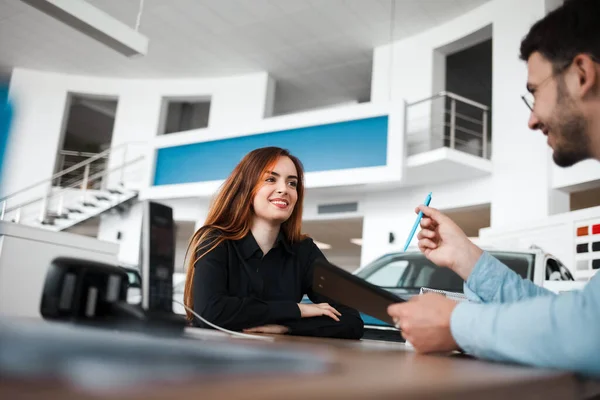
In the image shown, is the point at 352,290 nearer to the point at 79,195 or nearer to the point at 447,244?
the point at 447,244

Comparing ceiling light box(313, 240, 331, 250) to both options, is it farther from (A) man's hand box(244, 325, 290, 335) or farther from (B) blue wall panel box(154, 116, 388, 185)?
(A) man's hand box(244, 325, 290, 335)

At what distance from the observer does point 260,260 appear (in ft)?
4.90

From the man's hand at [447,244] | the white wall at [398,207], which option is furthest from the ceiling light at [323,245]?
the man's hand at [447,244]

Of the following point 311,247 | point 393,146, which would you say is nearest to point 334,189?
point 393,146

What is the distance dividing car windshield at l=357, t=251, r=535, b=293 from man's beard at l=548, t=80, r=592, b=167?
1.95 m

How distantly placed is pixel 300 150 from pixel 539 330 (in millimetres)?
6483

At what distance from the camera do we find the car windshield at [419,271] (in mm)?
2859

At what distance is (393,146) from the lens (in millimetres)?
6043

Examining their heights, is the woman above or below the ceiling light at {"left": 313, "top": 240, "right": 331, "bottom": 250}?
below

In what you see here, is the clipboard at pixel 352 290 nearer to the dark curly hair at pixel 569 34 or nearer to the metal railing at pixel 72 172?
the dark curly hair at pixel 569 34

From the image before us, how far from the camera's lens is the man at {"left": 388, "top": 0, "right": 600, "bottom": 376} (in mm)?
529

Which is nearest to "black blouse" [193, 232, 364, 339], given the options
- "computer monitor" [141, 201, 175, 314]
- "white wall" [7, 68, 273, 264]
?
"computer monitor" [141, 201, 175, 314]

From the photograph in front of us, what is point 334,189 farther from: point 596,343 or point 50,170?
point 596,343

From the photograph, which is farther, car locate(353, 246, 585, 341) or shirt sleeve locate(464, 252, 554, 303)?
car locate(353, 246, 585, 341)
